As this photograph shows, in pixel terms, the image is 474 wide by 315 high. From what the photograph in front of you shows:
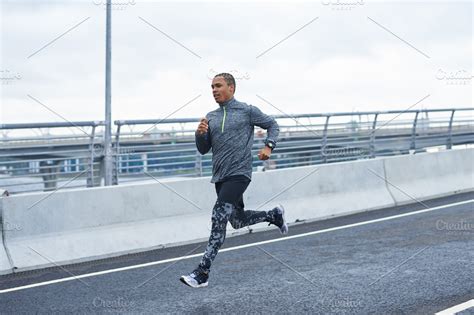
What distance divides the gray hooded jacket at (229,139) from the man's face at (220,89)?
9cm

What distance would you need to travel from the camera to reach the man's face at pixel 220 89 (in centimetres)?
666

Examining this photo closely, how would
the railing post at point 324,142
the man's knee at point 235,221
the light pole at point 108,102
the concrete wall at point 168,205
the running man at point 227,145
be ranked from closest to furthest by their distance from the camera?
the running man at point 227,145 < the man's knee at point 235,221 < the concrete wall at point 168,205 < the light pole at point 108,102 < the railing post at point 324,142

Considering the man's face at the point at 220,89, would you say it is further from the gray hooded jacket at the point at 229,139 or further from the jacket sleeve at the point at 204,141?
the jacket sleeve at the point at 204,141

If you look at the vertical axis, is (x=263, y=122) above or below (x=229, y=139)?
above

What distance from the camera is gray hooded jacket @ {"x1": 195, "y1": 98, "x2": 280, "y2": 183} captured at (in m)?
6.68

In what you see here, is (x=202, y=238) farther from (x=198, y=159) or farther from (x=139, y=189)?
(x=198, y=159)

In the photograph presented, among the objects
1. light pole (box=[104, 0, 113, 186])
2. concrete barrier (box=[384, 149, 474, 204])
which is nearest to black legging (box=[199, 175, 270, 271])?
light pole (box=[104, 0, 113, 186])

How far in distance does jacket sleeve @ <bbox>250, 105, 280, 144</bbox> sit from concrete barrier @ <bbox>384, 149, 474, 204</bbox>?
757cm

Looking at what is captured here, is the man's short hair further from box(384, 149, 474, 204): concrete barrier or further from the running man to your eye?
box(384, 149, 474, 204): concrete barrier

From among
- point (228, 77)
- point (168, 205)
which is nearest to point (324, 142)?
point (168, 205)

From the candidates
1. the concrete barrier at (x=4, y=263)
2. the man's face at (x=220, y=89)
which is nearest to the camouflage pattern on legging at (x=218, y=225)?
the man's face at (x=220, y=89)

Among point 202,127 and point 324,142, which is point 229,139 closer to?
point 202,127

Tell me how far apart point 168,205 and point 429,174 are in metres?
7.14

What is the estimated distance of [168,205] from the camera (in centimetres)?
1045
